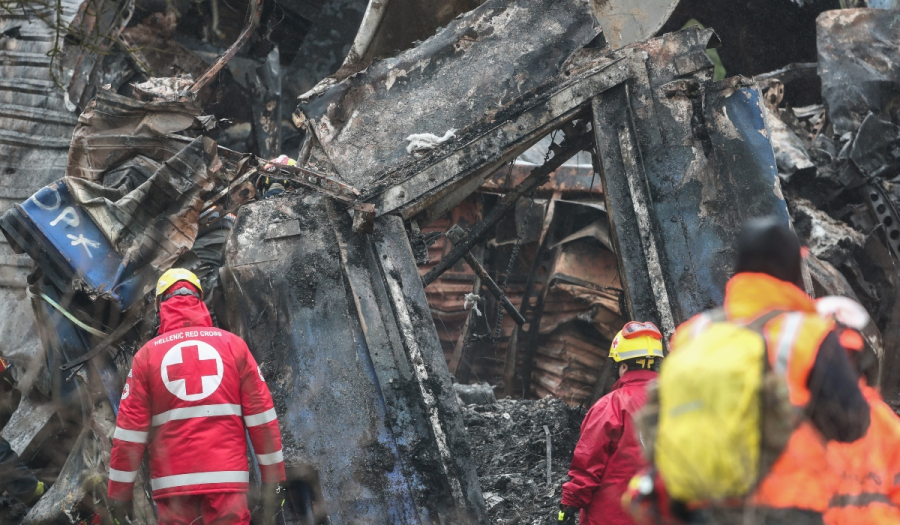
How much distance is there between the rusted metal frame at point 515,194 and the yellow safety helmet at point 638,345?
166 centimetres

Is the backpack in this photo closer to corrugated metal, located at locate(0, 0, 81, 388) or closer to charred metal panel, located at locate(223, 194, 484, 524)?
charred metal panel, located at locate(223, 194, 484, 524)

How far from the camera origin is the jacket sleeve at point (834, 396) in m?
1.58

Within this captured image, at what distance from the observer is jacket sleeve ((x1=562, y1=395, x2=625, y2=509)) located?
9.75ft

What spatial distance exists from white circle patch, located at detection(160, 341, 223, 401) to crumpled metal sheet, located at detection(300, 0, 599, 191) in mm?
1380

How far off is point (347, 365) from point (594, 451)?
143 centimetres

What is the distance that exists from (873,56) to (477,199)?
367cm

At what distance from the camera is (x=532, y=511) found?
4.31 m

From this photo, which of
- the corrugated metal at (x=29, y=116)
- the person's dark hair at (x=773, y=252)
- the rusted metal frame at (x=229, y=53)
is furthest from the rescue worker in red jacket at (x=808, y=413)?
the corrugated metal at (x=29, y=116)

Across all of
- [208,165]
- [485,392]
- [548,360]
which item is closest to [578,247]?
[548,360]

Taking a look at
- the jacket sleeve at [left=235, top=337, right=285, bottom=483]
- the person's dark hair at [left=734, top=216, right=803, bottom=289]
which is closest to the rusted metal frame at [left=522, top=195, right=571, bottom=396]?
the jacket sleeve at [left=235, top=337, right=285, bottom=483]

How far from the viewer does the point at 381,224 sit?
4.10 m

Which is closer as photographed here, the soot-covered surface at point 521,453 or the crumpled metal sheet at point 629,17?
the soot-covered surface at point 521,453

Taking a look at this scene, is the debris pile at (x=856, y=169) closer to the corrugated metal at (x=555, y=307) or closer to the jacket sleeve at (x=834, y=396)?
the corrugated metal at (x=555, y=307)

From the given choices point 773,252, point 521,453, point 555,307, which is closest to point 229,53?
point 555,307
